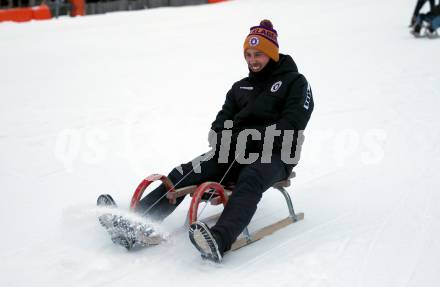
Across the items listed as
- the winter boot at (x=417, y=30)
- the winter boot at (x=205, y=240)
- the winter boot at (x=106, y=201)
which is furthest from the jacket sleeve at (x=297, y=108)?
the winter boot at (x=417, y=30)

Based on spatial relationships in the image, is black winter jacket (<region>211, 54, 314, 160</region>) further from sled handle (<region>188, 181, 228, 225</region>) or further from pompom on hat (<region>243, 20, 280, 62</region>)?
sled handle (<region>188, 181, 228, 225</region>)

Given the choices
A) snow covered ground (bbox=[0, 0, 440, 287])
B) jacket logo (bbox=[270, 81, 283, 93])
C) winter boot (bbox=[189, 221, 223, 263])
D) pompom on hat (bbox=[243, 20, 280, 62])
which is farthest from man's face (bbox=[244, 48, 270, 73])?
winter boot (bbox=[189, 221, 223, 263])

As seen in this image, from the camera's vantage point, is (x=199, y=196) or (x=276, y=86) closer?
(x=199, y=196)

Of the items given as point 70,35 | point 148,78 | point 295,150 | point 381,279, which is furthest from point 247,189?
point 70,35

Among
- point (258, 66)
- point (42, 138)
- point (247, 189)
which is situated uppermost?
point (258, 66)

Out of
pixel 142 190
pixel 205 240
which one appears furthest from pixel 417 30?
pixel 205 240

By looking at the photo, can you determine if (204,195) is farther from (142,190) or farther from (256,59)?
(256,59)

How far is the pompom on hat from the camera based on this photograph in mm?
3863

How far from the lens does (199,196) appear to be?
3.38 metres

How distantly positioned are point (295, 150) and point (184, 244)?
984 millimetres

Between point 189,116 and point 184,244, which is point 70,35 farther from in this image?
point 184,244

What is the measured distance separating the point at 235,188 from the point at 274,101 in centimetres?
78

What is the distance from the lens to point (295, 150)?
3.75 metres

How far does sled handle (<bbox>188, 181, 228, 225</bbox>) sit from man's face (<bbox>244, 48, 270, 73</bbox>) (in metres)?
0.97
